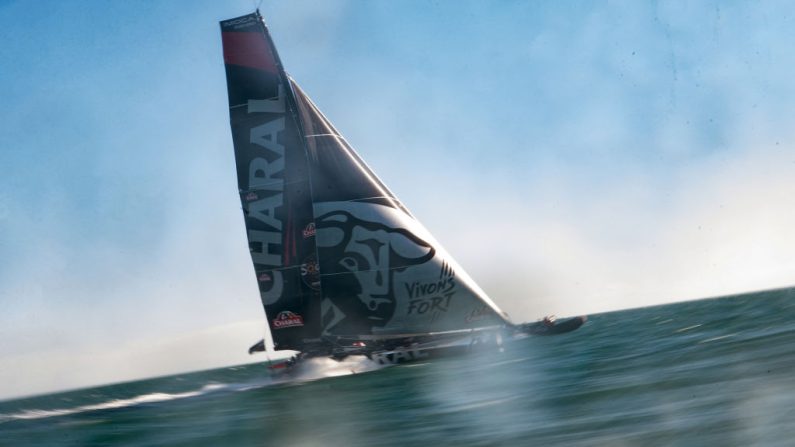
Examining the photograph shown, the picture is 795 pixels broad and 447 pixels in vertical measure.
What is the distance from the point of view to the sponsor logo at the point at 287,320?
36.8 m

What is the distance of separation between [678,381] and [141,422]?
53.8ft

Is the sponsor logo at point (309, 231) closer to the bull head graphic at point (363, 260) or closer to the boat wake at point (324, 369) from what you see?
the bull head graphic at point (363, 260)

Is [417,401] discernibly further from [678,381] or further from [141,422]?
[141,422]

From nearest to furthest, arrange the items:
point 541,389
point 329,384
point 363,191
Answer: point 541,389 < point 329,384 < point 363,191

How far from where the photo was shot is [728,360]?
76.4ft

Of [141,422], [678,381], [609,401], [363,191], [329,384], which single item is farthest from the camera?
[363,191]

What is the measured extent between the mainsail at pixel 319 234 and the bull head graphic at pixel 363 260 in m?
0.04

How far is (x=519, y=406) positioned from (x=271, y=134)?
19.9 metres

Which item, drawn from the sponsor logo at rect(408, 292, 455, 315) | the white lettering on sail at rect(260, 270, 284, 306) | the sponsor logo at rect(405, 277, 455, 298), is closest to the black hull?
the sponsor logo at rect(408, 292, 455, 315)

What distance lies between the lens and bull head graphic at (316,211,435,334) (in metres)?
34.9

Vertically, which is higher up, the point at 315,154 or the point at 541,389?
the point at 315,154

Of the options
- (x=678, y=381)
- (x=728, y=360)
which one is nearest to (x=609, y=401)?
(x=678, y=381)

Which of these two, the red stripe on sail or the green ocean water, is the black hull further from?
the red stripe on sail

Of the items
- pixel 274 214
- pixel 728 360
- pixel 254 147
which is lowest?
pixel 728 360
